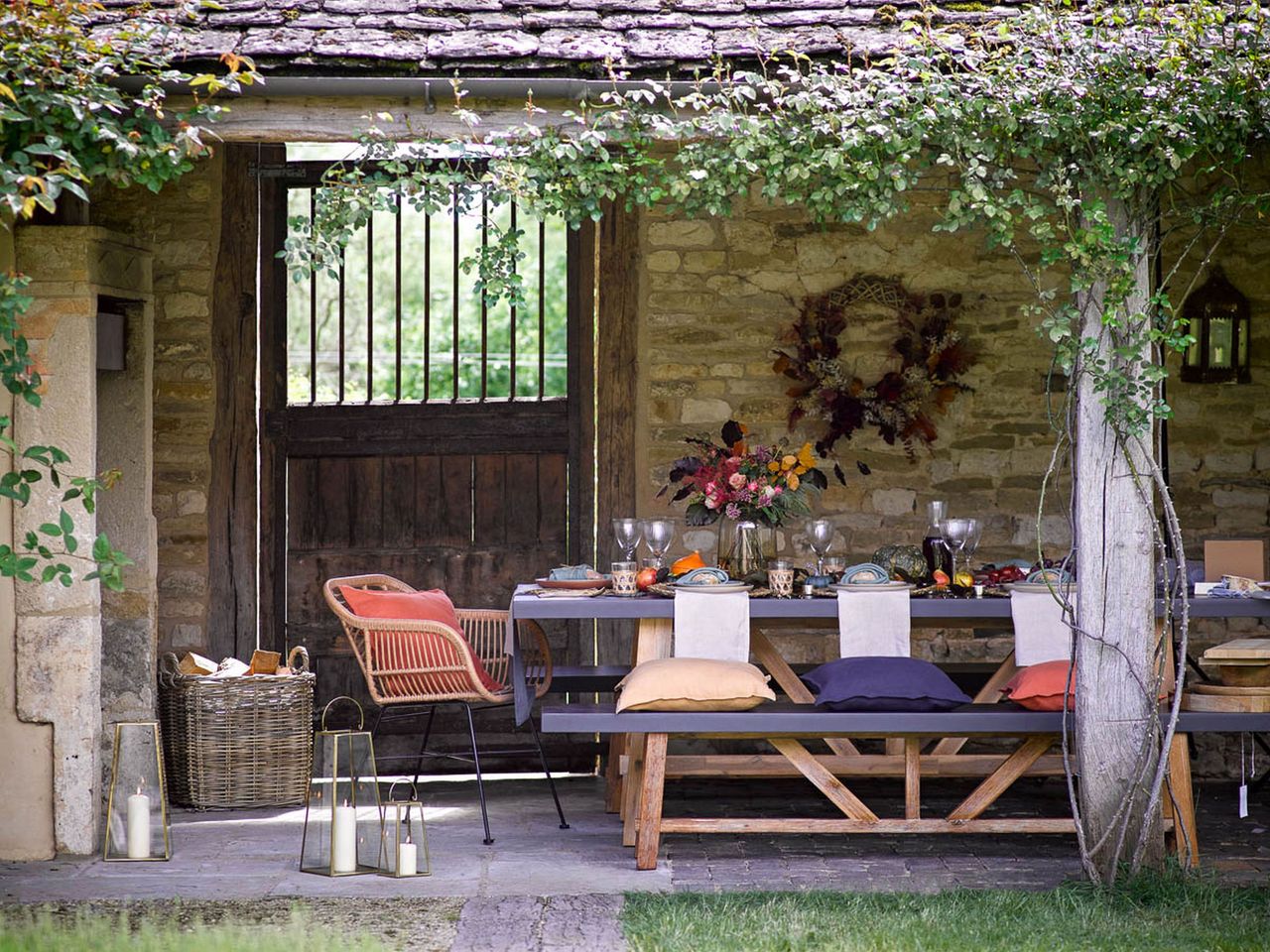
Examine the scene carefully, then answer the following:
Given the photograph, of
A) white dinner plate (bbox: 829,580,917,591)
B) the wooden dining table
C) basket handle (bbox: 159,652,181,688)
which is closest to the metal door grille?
basket handle (bbox: 159,652,181,688)

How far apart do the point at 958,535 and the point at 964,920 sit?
1.51m

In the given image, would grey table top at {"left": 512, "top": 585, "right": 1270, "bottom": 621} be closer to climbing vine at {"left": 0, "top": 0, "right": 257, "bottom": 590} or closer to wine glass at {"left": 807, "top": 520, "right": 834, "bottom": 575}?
wine glass at {"left": 807, "top": 520, "right": 834, "bottom": 575}

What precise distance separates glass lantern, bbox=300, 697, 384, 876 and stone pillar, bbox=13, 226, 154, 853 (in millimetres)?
825

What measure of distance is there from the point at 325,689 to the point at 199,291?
1875mm

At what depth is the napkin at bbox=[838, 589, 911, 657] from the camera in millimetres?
5125

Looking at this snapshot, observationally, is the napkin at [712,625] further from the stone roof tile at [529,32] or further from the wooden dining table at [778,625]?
the stone roof tile at [529,32]

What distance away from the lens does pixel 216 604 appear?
6.83 metres

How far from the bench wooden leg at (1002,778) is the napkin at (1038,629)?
267 millimetres

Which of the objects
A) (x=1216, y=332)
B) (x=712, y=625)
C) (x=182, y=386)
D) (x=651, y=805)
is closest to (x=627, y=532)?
(x=712, y=625)

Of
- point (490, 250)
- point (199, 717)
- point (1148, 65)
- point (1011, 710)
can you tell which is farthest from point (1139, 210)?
point (199, 717)

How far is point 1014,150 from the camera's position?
4602 mm

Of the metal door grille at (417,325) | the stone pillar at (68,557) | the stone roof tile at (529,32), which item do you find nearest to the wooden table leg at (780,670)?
the stone roof tile at (529,32)

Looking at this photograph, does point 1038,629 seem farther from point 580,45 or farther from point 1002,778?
point 580,45

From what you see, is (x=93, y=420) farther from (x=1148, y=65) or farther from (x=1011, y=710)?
(x=1148, y=65)
